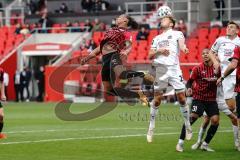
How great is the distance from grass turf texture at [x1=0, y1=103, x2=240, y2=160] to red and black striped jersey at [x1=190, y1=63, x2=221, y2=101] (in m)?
1.15

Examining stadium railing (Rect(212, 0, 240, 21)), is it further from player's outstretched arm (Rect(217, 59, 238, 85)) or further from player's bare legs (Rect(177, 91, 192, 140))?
player's outstretched arm (Rect(217, 59, 238, 85))

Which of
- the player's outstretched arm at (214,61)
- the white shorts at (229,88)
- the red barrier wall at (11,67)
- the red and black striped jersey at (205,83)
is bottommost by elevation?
the red barrier wall at (11,67)

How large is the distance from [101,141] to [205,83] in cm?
321

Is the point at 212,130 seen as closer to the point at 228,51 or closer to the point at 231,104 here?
the point at 231,104

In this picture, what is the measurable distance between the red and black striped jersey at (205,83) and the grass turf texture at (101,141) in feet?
3.77

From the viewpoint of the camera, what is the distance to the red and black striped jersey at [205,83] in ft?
48.0

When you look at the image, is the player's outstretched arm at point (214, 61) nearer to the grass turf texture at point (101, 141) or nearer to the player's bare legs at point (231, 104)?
the grass turf texture at point (101, 141)

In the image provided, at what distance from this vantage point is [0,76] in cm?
1758

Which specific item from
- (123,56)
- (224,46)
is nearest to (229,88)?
(224,46)

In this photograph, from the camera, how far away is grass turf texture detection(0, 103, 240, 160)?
1369 cm

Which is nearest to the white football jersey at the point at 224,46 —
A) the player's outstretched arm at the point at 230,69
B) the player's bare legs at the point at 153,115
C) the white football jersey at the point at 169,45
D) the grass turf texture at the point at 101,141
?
the white football jersey at the point at 169,45

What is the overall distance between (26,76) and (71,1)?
869cm

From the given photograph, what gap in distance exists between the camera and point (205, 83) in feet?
48.1

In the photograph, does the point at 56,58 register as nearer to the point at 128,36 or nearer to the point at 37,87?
the point at 37,87
